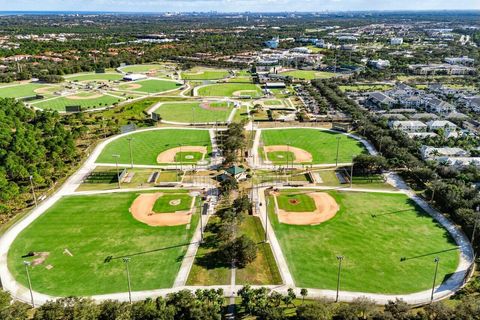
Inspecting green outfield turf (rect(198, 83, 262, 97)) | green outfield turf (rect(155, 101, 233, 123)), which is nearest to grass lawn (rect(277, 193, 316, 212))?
green outfield turf (rect(155, 101, 233, 123))

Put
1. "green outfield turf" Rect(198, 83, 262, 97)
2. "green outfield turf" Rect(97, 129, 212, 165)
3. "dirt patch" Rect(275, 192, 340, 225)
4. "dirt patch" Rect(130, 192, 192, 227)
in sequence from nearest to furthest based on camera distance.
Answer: "dirt patch" Rect(130, 192, 192, 227)
"dirt patch" Rect(275, 192, 340, 225)
"green outfield turf" Rect(97, 129, 212, 165)
"green outfield turf" Rect(198, 83, 262, 97)

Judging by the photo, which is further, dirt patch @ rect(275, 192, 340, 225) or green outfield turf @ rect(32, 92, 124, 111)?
green outfield turf @ rect(32, 92, 124, 111)

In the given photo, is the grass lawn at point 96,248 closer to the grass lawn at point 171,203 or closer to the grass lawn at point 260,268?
the grass lawn at point 171,203

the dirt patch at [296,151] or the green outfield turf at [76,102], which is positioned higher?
the green outfield turf at [76,102]

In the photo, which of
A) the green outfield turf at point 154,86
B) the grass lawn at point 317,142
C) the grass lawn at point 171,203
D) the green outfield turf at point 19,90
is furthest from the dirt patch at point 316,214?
the green outfield turf at point 19,90

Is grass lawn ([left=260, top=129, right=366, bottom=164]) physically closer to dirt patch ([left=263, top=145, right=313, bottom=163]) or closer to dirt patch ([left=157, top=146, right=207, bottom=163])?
dirt patch ([left=263, top=145, right=313, bottom=163])

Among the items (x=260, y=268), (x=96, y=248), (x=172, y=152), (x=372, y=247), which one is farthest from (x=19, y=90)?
(x=372, y=247)

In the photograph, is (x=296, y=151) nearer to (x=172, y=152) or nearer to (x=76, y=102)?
(x=172, y=152)
